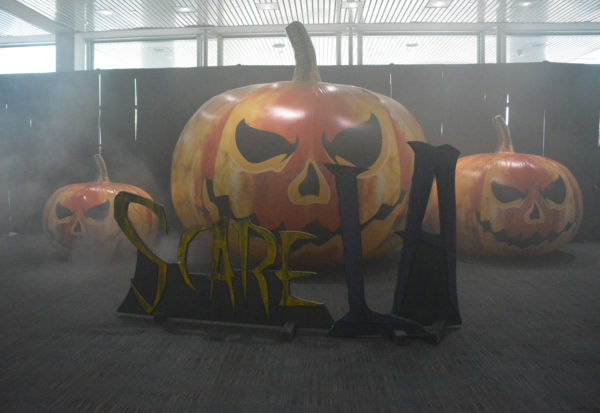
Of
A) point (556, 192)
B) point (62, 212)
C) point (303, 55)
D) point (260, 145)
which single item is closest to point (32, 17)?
point (62, 212)

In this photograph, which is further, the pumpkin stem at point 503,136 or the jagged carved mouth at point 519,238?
the pumpkin stem at point 503,136

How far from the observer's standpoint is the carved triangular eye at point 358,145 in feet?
3.72

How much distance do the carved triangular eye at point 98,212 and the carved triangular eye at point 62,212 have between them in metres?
0.06

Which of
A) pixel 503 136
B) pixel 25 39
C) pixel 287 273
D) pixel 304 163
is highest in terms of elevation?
pixel 25 39

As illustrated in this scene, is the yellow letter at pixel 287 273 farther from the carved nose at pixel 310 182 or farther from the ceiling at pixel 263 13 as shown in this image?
the ceiling at pixel 263 13

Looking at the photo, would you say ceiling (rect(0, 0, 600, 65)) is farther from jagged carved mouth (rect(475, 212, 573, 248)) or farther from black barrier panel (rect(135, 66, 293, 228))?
jagged carved mouth (rect(475, 212, 573, 248))

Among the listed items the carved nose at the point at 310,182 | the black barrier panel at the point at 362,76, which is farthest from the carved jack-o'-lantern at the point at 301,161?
the black barrier panel at the point at 362,76

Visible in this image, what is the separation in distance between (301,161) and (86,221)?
30.8 inches

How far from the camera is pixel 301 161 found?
1117 mm

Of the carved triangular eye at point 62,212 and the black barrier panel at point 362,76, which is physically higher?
the black barrier panel at point 362,76

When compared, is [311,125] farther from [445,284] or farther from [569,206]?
[569,206]

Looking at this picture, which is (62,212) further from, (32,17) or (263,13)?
(32,17)

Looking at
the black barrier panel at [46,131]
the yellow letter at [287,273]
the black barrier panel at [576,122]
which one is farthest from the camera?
the black barrier panel at [46,131]

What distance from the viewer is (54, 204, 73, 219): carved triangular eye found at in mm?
1437
